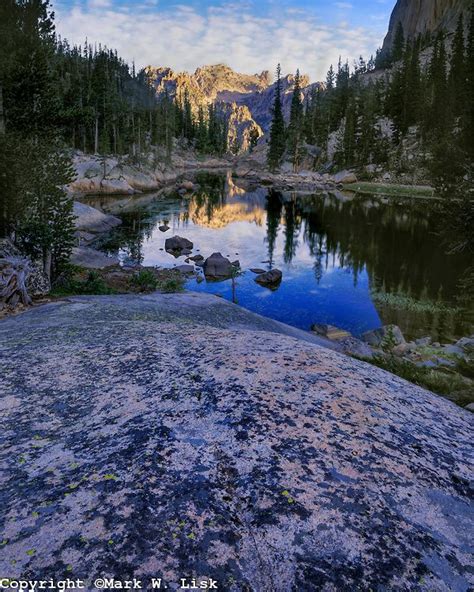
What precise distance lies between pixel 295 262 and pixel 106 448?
3033cm

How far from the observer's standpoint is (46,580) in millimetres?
2141

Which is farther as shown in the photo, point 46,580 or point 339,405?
point 339,405

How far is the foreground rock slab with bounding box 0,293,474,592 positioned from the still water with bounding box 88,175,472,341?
16.4 metres

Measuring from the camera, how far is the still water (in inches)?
871

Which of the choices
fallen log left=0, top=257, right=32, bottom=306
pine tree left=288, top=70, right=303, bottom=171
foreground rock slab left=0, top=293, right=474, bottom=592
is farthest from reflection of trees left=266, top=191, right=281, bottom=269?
pine tree left=288, top=70, right=303, bottom=171

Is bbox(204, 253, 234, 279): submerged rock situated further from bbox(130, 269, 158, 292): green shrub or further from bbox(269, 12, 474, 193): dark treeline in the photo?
bbox(269, 12, 474, 193): dark treeline

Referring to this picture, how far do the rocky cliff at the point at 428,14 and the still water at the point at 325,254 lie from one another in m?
122

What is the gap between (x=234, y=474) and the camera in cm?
306

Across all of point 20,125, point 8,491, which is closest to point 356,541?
point 8,491

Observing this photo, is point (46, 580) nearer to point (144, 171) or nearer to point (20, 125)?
point (20, 125)

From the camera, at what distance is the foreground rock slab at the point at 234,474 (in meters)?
2.33

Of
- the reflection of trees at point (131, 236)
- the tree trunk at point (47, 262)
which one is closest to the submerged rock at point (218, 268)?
the reflection of trees at point (131, 236)

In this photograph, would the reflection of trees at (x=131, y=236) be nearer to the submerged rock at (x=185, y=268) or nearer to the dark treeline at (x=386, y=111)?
the submerged rock at (x=185, y=268)

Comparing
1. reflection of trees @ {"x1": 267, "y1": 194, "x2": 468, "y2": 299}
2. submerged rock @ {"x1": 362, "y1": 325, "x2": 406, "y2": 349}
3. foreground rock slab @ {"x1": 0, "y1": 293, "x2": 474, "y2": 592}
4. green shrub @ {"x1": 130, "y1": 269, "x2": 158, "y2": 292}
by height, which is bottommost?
submerged rock @ {"x1": 362, "y1": 325, "x2": 406, "y2": 349}
